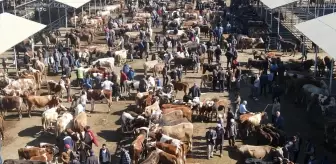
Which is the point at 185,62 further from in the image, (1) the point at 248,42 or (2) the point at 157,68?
(1) the point at 248,42

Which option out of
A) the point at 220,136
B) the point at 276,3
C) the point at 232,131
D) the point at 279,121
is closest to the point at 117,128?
the point at 220,136

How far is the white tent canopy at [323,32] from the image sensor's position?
67.2ft

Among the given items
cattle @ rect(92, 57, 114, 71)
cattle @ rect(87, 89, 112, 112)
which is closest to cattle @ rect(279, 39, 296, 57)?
cattle @ rect(92, 57, 114, 71)

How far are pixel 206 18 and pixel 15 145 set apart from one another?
76.6 ft

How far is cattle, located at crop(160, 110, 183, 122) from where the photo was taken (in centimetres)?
1685

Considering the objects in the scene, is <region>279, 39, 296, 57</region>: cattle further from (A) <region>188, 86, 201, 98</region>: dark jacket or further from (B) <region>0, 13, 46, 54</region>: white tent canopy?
(B) <region>0, 13, 46, 54</region>: white tent canopy

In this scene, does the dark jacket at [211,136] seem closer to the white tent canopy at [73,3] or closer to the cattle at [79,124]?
the cattle at [79,124]

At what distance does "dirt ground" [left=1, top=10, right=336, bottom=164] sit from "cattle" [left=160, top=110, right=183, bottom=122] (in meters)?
0.99

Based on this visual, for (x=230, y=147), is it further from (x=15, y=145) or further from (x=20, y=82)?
(x=20, y=82)

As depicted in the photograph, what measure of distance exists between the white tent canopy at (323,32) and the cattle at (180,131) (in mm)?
7090

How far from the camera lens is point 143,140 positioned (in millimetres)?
15258

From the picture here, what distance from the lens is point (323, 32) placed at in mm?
22734

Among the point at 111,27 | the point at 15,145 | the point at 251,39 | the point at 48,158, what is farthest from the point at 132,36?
the point at 48,158

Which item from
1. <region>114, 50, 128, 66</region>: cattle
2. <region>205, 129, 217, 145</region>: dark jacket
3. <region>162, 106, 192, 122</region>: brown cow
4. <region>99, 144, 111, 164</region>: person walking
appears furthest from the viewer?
<region>114, 50, 128, 66</region>: cattle
